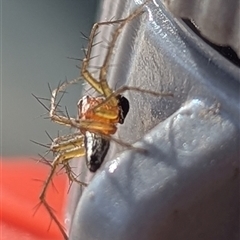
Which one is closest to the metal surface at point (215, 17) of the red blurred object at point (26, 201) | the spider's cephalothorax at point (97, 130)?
the spider's cephalothorax at point (97, 130)

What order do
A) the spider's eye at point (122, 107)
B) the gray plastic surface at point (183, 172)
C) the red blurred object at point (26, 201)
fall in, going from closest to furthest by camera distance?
the gray plastic surface at point (183, 172), the spider's eye at point (122, 107), the red blurred object at point (26, 201)

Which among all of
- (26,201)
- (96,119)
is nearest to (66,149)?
(96,119)

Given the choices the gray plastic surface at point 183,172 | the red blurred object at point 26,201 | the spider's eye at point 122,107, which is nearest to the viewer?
the gray plastic surface at point 183,172

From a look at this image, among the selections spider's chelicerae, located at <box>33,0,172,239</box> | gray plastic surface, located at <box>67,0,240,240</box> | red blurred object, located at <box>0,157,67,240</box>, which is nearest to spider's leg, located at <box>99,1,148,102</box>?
spider's chelicerae, located at <box>33,0,172,239</box>

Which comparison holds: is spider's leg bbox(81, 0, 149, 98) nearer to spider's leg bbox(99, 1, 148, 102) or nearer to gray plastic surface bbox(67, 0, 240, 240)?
spider's leg bbox(99, 1, 148, 102)

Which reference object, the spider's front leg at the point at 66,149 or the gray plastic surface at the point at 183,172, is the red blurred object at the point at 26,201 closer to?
the spider's front leg at the point at 66,149

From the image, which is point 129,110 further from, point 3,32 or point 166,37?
point 3,32
